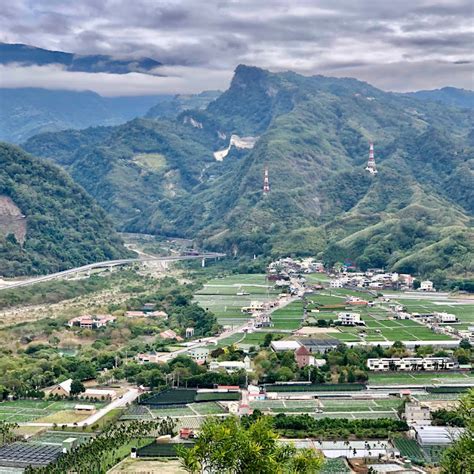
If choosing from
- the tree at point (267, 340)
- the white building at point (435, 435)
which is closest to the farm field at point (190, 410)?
the white building at point (435, 435)

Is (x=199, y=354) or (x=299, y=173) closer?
(x=199, y=354)

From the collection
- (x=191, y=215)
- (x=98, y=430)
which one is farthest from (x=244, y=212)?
(x=98, y=430)

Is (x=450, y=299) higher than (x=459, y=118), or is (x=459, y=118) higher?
(x=459, y=118)

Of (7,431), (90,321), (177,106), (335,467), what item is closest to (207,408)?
(7,431)

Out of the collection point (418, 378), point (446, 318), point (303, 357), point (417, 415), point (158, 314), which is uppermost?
point (417, 415)

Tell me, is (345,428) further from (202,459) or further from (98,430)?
(202,459)

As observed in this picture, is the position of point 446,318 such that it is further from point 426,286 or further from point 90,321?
point 90,321

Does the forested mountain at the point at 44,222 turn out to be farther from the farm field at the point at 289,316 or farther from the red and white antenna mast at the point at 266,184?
the farm field at the point at 289,316
